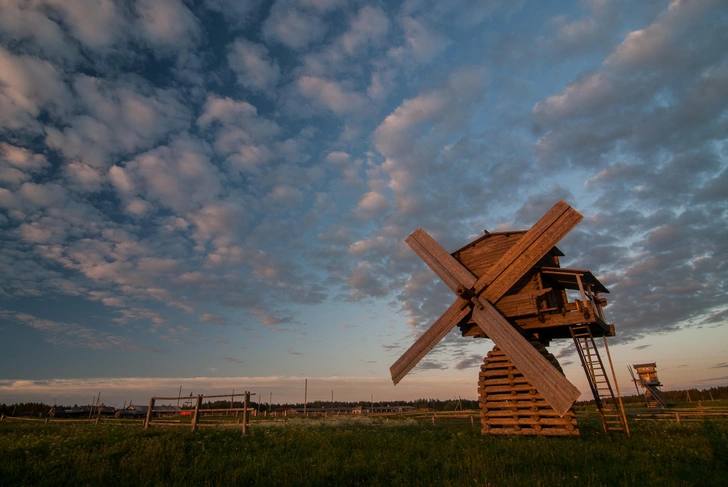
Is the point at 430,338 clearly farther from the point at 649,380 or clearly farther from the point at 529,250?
the point at 649,380

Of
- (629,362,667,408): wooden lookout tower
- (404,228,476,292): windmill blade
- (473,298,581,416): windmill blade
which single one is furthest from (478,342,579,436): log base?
(629,362,667,408): wooden lookout tower

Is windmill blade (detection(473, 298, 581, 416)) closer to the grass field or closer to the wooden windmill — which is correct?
the wooden windmill

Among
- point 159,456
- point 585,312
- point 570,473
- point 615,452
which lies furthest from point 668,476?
point 159,456

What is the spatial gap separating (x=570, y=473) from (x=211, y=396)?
16.7 metres

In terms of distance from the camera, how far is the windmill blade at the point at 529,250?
41.0ft

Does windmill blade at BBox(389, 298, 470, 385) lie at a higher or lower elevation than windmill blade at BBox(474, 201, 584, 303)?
lower

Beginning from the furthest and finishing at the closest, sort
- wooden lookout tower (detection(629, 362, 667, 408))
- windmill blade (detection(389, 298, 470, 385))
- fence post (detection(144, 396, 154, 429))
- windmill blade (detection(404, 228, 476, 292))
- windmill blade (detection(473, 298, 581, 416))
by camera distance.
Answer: wooden lookout tower (detection(629, 362, 667, 408)), fence post (detection(144, 396, 154, 429)), windmill blade (detection(404, 228, 476, 292)), windmill blade (detection(389, 298, 470, 385)), windmill blade (detection(473, 298, 581, 416))

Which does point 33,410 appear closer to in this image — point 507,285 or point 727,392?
point 507,285

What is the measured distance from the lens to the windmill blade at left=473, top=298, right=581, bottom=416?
923 centimetres

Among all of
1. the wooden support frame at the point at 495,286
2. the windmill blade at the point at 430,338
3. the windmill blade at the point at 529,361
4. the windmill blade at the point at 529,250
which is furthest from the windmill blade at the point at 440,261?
the windmill blade at the point at 529,361

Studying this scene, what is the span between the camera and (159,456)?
34.7 ft

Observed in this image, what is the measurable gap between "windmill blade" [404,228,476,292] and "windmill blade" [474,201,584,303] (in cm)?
67

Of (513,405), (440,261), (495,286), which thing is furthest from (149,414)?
(495,286)

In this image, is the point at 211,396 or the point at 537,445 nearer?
the point at 537,445
